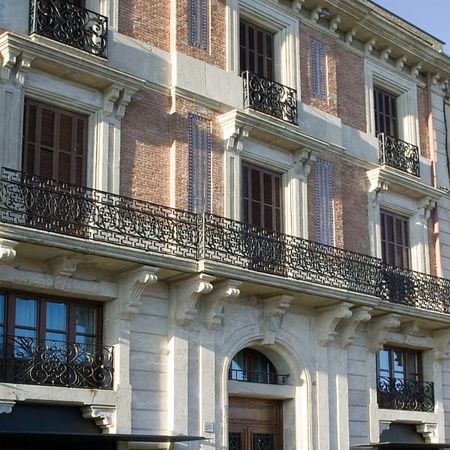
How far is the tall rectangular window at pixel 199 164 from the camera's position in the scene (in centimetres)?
1903

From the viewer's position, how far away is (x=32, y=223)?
52.0ft

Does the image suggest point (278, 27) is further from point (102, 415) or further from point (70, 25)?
point (102, 415)

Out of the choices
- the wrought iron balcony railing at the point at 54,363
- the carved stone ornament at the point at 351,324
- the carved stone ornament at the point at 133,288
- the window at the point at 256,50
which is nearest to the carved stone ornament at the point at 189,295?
the carved stone ornament at the point at 133,288

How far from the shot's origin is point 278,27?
22.0 m

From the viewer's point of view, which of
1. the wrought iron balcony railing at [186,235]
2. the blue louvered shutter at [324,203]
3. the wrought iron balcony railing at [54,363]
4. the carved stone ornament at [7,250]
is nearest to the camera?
the carved stone ornament at [7,250]

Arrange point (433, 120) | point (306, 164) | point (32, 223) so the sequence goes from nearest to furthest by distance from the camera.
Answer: point (32, 223)
point (306, 164)
point (433, 120)

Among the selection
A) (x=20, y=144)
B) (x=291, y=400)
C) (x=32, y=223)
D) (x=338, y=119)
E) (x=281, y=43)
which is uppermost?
(x=281, y=43)

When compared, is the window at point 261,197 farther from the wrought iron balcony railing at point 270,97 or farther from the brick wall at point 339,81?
the brick wall at point 339,81

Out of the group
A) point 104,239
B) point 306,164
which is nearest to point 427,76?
point 306,164

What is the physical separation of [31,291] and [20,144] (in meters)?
2.56

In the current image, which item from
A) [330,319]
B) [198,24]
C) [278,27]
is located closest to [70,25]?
[198,24]

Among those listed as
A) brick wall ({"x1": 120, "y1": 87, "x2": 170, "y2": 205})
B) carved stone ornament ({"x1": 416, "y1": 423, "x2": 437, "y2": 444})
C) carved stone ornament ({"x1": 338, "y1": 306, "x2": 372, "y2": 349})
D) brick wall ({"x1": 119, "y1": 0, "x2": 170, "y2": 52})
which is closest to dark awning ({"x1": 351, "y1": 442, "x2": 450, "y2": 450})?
carved stone ornament ({"x1": 416, "y1": 423, "x2": 437, "y2": 444})

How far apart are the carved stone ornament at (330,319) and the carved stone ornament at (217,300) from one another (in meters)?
2.91

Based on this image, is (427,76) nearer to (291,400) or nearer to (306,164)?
(306,164)
